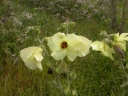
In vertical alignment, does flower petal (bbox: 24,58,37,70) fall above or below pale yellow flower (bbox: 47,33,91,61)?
below

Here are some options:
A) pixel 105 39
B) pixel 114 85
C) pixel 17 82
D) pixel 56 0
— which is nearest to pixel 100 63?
pixel 114 85

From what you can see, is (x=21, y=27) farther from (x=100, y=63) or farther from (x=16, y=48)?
(x=100, y=63)

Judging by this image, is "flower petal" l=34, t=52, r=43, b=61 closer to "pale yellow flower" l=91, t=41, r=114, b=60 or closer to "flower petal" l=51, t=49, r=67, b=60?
"flower petal" l=51, t=49, r=67, b=60

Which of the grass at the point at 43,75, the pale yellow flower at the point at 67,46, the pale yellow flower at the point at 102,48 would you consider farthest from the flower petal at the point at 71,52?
the grass at the point at 43,75

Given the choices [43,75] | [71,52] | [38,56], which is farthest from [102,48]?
[43,75]

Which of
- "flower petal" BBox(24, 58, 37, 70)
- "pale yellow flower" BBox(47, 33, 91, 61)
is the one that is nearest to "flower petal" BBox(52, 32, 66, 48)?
"pale yellow flower" BBox(47, 33, 91, 61)

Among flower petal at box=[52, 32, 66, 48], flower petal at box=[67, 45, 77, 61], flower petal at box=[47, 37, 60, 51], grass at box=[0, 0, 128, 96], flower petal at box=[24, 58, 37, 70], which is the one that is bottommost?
grass at box=[0, 0, 128, 96]
